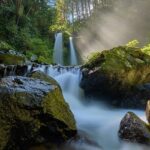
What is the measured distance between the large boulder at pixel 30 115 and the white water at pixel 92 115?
2.04 feet

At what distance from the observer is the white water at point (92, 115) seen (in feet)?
24.5

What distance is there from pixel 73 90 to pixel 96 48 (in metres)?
23.8

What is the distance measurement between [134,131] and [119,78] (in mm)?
3933

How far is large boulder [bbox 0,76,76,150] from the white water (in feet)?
2.04

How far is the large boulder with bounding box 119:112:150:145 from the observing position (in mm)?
7395

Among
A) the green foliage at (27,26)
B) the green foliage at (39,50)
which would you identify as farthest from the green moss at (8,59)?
the green foliage at (39,50)

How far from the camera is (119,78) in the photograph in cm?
1128

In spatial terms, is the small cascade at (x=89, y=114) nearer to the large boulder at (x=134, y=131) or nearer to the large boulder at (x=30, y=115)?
the large boulder at (x=134, y=131)

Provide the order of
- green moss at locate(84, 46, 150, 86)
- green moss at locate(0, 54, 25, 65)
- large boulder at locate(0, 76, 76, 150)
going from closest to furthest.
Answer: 1. large boulder at locate(0, 76, 76, 150)
2. green moss at locate(84, 46, 150, 86)
3. green moss at locate(0, 54, 25, 65)

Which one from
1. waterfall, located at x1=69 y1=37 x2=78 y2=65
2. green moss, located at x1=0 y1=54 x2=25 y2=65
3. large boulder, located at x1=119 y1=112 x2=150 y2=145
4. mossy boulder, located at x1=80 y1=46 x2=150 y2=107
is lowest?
large boulder, located at x1=119 y1=112 x2=150 y2=145

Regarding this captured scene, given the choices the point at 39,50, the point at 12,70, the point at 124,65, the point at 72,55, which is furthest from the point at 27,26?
the point at 124,65

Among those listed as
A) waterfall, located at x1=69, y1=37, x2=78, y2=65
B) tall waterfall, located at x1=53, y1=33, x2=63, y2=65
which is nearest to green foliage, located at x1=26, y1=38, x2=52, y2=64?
tall waterfall, located at x1=53, y1=33, x2=63, y2=65

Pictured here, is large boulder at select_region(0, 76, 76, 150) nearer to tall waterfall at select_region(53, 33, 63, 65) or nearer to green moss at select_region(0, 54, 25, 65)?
green moss at select_region(0, 54, 25, 65)

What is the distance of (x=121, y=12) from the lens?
39.8m
